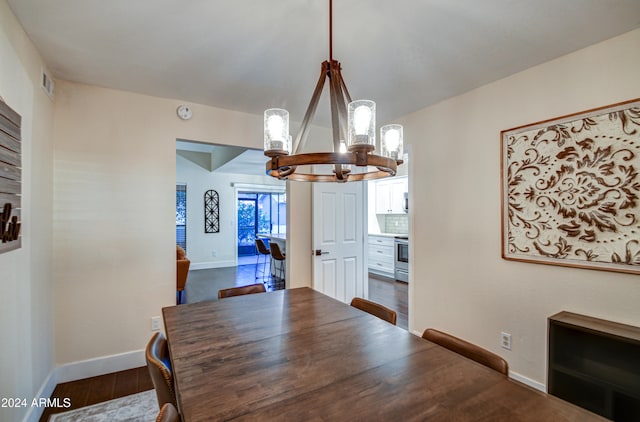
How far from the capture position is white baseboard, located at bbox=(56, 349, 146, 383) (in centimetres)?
239

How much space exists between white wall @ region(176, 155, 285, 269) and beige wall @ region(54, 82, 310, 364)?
4.51m

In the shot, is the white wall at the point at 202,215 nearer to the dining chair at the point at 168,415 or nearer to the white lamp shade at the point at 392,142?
the white lamp shade at the point at 392,142

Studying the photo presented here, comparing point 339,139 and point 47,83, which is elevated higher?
point 47,83

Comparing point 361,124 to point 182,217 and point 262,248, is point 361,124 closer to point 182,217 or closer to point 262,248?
point 262,248

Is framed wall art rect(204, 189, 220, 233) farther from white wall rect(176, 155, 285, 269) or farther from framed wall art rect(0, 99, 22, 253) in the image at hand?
framed wall art rect(0, 99, 22, 253)

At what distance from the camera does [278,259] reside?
522 centimetres

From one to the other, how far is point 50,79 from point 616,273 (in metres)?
4.09

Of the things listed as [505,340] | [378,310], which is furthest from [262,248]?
[505,340]

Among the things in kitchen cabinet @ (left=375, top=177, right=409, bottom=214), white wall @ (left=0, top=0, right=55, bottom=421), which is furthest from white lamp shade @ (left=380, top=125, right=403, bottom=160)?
kitchen cabinet @ (left=375, top=177, right=409, bottom=214)

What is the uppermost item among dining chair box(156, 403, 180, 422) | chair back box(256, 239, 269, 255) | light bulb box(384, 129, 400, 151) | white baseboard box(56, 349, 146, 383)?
light bulb box(384, 129, 400, 151)

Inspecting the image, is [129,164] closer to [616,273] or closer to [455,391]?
[455,391]

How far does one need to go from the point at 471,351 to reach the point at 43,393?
2780 mm

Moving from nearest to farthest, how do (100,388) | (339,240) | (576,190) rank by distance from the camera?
1. (576,190)
2. (100,388)
3. (339,240)

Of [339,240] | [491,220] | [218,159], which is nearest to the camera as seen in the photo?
[491,220]
